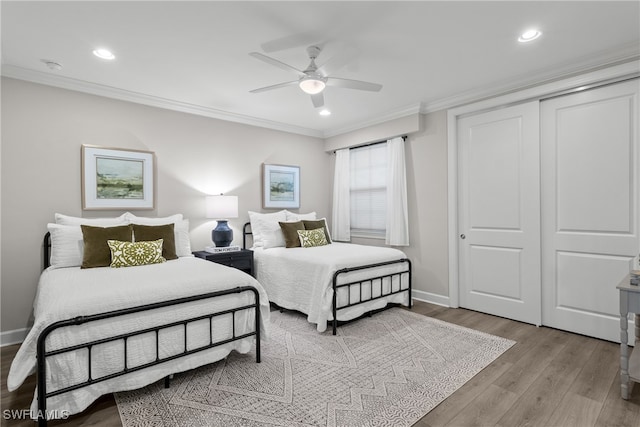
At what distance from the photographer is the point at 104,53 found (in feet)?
8.74

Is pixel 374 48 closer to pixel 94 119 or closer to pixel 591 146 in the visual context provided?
pixel 591 146

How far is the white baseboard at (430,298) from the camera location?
395 centimetres

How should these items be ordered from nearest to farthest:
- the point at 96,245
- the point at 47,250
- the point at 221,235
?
the point at 96,245, the point at 47,250, the point at 221,235

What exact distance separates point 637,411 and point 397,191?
299cm

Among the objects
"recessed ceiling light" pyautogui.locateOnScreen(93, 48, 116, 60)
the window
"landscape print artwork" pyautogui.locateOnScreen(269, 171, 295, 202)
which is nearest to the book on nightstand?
"landscape print artwork" pyautogui.locateOnScreen(269, 171, 295, 202)

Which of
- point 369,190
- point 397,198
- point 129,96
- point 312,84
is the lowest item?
point 397,198

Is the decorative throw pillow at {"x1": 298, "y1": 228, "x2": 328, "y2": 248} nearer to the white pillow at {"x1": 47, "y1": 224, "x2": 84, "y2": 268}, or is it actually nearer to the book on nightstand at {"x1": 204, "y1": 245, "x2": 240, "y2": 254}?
the book on nightstand at {"x1": 204, "y1": 245, "x2": 240, "y2": 254}

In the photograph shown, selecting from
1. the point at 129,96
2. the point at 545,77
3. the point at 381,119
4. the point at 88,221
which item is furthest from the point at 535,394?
the point at 129,96

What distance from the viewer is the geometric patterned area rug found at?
1.86 meters

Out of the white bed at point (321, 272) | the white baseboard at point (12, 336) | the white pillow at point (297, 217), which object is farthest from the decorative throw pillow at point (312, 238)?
the white baseboard at point (12, 336)

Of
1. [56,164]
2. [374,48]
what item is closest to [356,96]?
[374,48]

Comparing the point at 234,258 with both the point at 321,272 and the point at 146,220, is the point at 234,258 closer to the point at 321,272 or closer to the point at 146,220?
A: the point at 146,220

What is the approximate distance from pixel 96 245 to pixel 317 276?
2025 millimetres

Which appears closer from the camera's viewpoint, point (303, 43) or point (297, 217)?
point (303, 43)
